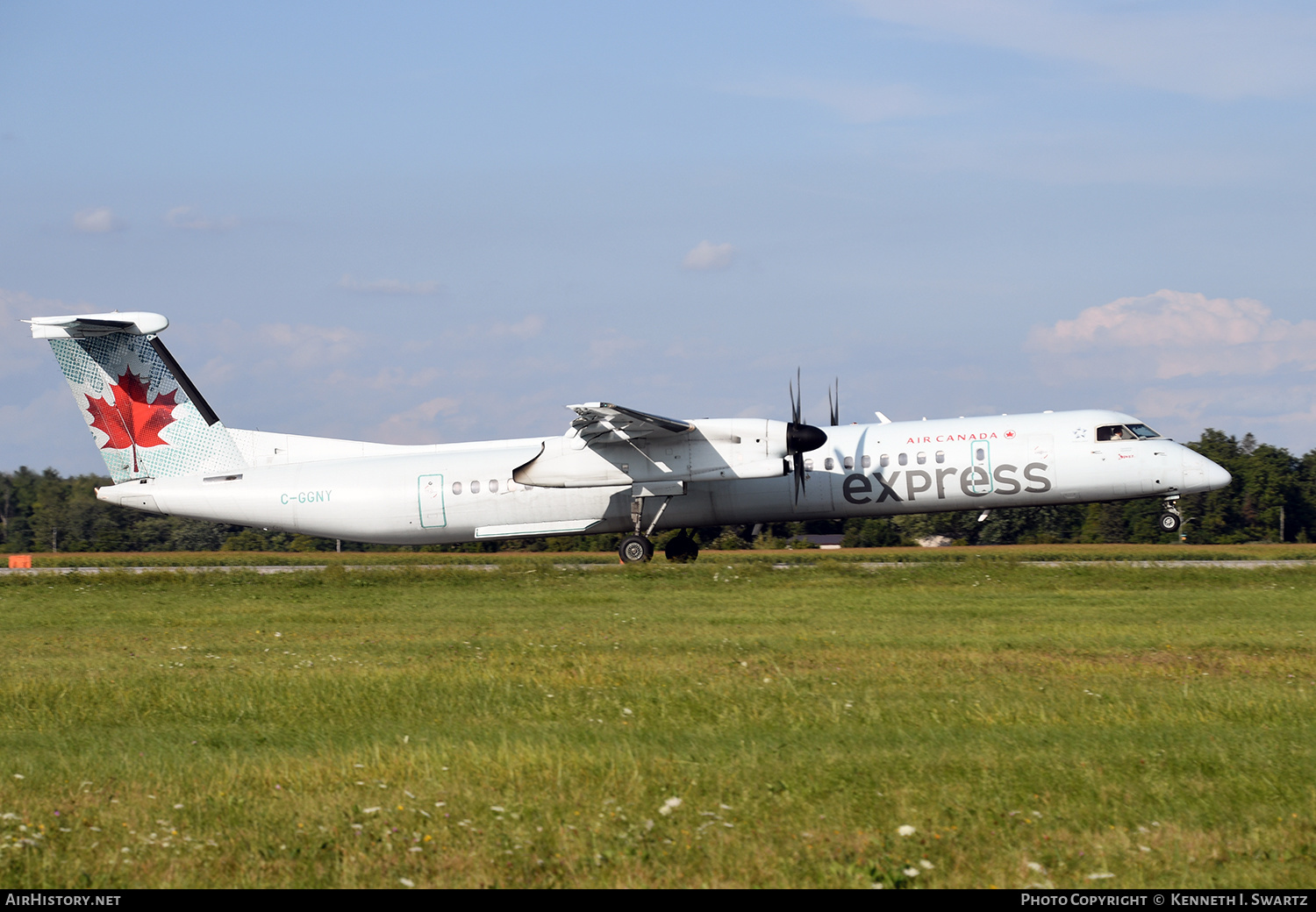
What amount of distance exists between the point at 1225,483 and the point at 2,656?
2714cm

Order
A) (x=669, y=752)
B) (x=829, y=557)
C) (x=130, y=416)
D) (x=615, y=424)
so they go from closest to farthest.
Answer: (x=669, y=752)
(x=615, y=424)
(x=130, y=416)
(x=829, y=557)

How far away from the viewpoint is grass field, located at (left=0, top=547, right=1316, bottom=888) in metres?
6.38

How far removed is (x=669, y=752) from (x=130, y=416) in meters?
26.5

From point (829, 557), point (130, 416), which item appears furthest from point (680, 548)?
point (130, 416)

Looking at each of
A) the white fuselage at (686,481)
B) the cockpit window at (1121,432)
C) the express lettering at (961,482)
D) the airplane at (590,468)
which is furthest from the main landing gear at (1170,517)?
the express lettering at (961,482)

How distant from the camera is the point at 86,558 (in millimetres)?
48531

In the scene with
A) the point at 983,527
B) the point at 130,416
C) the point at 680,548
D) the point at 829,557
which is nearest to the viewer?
the point at 130,416

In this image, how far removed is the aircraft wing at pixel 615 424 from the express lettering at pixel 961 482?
470 cm

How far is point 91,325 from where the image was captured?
29.9 metres

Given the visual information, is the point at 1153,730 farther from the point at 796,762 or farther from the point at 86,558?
the point at 86,558

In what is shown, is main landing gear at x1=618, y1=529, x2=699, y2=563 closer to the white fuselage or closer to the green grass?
the white fuselage

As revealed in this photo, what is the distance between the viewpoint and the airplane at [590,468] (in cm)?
2853

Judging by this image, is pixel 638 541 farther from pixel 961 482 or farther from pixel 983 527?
pixel 983 527
